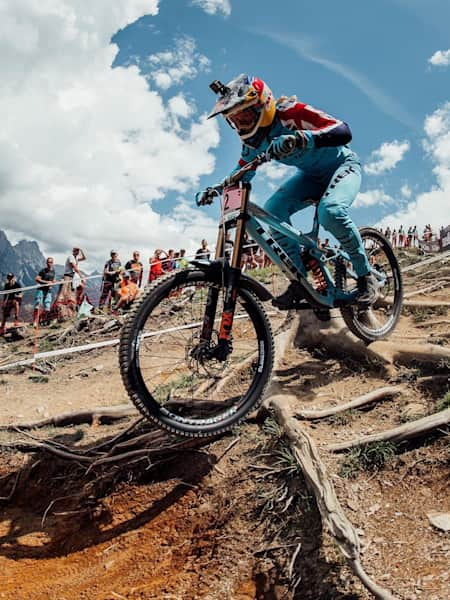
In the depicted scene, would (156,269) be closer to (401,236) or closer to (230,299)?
(230,299)

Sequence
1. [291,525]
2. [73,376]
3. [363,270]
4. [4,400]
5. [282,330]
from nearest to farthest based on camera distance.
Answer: [291,525], [363,270], [282,330], [4,400], [73,376]

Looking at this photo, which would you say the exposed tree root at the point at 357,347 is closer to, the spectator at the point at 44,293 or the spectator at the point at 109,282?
the spectator at the point at 109,282

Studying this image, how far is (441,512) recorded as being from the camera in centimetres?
256

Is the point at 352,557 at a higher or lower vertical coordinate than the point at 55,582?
higher

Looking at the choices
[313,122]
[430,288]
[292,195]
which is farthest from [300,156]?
[430,288]

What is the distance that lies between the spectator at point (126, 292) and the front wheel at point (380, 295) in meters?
8.64

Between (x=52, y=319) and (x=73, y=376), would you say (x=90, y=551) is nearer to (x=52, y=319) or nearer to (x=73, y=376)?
(x=73, y=376)

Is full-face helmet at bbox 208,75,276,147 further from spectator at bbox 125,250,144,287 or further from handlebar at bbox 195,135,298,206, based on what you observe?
spectator at bbox 125,250,144,287

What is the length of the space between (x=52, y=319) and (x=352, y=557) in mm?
13883

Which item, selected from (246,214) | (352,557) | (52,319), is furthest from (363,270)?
(52,319)

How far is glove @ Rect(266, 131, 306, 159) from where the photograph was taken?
359 cm

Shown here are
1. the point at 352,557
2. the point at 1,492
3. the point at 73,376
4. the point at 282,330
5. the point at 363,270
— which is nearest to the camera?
the point at 352,557

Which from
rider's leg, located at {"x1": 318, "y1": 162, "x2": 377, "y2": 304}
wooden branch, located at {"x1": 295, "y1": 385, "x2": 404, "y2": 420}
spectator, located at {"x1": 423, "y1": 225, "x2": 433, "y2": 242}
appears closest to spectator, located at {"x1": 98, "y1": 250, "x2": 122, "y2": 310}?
rider's leg, located at {"x1": 318, "y1": 162, "x2": 377, "y2": 304}

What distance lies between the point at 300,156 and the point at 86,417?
11.6 ft
